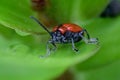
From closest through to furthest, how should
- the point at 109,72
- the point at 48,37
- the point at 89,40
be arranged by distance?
the point at 89,40 → the point at 48,37 → the point at 109,72

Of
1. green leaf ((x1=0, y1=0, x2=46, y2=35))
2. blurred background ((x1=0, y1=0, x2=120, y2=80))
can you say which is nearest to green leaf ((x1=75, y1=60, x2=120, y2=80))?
blurred background ((x1=0, y1=0, x2=120, y2=80))

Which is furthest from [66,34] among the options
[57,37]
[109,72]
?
[109,72]

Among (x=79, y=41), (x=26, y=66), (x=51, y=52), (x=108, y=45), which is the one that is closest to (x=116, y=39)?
(x=108, y=45)

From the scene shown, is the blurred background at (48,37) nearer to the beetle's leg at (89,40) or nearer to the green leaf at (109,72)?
the beetle's leg at (89,40)

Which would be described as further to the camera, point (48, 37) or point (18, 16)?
point (48, 37)

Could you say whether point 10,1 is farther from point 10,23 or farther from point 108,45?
point 108,45

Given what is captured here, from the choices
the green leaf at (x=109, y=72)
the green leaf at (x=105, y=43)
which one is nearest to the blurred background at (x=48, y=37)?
the green leaf at (x=105, y=43)

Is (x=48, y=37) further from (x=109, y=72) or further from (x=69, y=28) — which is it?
(x=109, y=72)

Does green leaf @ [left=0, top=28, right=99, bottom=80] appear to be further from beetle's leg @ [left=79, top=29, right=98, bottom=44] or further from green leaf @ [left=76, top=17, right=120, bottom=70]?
green leaf @ [left=76, top=17, right=120, bottom=70]
